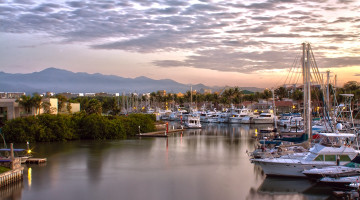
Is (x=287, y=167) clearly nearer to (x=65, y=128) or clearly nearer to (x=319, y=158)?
(x=319, y=158)

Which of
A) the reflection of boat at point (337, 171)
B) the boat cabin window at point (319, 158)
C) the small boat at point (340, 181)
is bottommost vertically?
the small boat at point (340, 181)

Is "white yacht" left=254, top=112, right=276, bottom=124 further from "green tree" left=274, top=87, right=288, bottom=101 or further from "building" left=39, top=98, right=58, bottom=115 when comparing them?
"building" left=39, top=98, right=58, bottom=115

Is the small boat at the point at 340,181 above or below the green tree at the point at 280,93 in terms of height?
below

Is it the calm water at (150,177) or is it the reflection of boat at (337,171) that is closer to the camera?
the reflection of boat at (337,171)

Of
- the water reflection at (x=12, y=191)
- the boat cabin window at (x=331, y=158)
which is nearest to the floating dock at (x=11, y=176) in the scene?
the water reflection at (x=12, y=191)

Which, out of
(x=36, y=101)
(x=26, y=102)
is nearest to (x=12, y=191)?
(x=26, y=102)

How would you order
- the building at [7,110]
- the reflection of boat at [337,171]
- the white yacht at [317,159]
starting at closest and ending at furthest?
the reflection of boat at [337,171]
the white yacht at [317,159]
the building at [7,110]

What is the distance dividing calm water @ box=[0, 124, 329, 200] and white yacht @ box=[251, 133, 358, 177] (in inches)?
28.0

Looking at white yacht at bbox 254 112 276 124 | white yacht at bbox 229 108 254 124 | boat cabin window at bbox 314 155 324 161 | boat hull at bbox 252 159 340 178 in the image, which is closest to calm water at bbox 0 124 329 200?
boat hull at bbox 252 159 340 178

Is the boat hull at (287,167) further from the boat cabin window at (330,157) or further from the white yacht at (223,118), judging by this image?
the white yacht at (223,118)

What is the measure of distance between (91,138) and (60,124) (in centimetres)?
491

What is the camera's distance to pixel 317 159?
2508 centimetres

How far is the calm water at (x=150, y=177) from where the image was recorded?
23406 millimetres

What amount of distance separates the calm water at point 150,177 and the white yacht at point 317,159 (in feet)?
2.34
